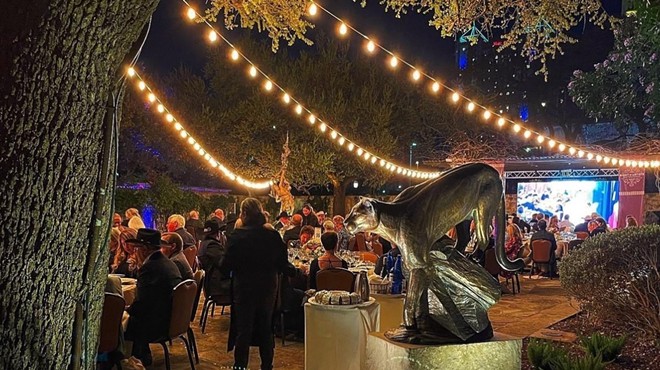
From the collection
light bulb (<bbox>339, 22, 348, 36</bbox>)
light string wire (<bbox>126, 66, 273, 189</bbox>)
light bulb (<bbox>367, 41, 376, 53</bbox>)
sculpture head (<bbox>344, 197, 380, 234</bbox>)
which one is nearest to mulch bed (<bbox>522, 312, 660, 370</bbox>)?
sculpture head (<bbox>344, 197, 380, 234</bbox>)

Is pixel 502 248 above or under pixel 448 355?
above

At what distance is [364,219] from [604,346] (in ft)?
8.85

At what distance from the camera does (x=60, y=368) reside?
1546 millimetres

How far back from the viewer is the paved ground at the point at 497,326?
5.42 metres

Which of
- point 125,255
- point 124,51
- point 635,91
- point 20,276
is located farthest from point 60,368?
point 635,91

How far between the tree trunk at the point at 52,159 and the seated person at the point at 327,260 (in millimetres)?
4455

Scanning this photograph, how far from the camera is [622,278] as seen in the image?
5484 mm

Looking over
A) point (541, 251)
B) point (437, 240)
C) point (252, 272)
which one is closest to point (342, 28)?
point (252, 272)

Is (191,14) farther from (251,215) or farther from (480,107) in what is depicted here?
(480,107)

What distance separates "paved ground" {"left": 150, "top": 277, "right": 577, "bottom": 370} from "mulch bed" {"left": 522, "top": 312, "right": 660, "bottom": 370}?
55 centimetres

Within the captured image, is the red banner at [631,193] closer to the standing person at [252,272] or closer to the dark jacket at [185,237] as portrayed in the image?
the dark jacket at [185,237]

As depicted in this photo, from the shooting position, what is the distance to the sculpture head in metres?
3.06

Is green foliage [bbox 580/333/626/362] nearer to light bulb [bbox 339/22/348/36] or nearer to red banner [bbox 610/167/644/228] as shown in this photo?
light bulb [bbox 339/22/348/36]

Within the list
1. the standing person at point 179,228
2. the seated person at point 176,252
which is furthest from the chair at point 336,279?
the standing person at point 179,228
